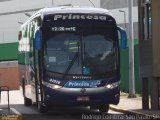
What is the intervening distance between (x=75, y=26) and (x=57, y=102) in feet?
8.93

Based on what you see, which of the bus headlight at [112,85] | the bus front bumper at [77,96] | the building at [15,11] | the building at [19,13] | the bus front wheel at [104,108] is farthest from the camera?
the building at [15,11]

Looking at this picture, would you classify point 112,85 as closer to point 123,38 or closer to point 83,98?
point 83,98

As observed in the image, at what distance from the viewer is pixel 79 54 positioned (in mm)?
19078

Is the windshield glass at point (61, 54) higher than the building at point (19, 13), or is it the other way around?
the building at point (19, 13)

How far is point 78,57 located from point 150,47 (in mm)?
4089

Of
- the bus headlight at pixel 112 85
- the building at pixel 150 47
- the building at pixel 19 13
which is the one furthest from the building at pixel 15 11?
the bus headlight at pixel 112 85

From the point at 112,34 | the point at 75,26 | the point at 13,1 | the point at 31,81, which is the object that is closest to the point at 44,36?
the point at 75,26

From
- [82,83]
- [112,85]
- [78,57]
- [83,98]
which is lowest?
[83,98]

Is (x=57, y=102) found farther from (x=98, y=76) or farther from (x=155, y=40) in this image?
(x=155, y=40)

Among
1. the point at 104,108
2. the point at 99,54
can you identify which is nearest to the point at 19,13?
the point at 104,108

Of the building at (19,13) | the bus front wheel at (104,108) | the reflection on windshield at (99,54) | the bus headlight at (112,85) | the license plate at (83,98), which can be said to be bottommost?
the bus front wheel at (104,108)

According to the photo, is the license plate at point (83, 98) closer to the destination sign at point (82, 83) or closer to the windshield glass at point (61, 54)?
the destination sign at point (82, 83)

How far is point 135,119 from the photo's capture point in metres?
18.5

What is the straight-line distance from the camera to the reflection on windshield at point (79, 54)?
62.3 ft
